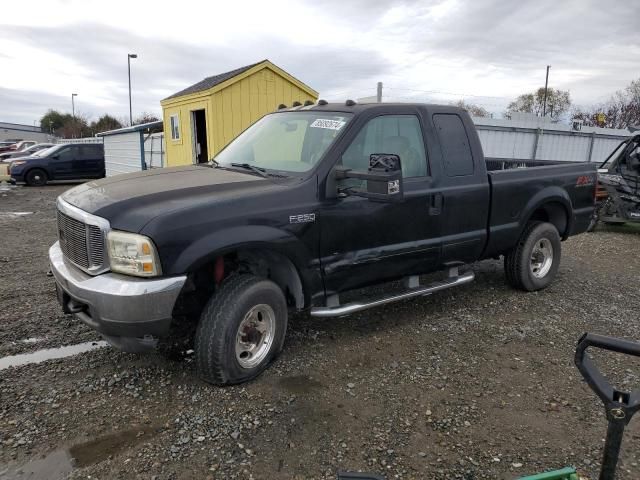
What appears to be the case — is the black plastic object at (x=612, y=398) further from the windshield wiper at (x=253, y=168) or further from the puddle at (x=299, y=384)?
the windshield wiper at (x=253, y=168)

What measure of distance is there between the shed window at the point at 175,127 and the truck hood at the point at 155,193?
10.1 m

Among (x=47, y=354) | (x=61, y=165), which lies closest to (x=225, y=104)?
(x=47, y=354)

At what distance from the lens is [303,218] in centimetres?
359

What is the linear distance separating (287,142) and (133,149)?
1471 centimetres

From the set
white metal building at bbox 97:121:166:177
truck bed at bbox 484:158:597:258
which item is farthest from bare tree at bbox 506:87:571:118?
truck bed at bbox 484:158:597:258

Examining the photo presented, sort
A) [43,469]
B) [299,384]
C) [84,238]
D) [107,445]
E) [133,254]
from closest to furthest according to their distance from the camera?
[43,469], [107,445], [133,254], [84,238], [299,384]

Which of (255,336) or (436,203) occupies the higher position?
(436,203)

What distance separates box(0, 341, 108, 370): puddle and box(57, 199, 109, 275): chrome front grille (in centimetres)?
83

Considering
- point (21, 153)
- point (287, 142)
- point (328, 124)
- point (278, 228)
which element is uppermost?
point (328, 124)

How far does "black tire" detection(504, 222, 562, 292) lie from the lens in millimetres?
5430

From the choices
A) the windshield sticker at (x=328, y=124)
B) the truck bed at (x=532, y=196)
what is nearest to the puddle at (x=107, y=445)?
the windshield sticker at (x=328, y=124)

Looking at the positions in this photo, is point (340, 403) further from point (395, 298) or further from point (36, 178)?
point (36, 178)

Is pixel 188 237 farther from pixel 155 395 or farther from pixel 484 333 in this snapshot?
pixel 484 333

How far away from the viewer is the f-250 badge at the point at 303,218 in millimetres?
3539
